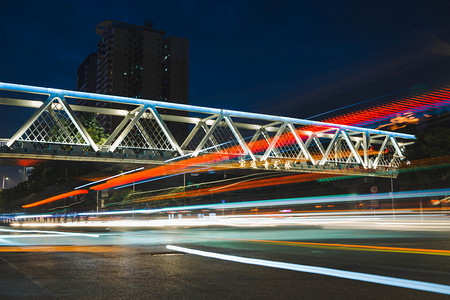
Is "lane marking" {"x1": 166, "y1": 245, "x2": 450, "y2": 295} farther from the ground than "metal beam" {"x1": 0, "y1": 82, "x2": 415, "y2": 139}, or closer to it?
closer to it

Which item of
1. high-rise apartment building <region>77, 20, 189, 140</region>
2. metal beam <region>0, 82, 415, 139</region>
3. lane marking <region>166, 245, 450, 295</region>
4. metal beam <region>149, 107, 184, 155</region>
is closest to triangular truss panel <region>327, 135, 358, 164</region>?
metal beam <region>0, 82, 415, 139</region>

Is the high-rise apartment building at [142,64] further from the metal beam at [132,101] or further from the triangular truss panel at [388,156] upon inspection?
the metal beam at [132,101]

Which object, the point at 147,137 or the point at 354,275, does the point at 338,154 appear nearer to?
the point at 147,137

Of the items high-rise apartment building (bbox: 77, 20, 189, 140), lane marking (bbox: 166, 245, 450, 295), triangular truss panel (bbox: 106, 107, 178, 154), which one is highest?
high-rise apartment building (bbox: 77, 20, 189, 140)

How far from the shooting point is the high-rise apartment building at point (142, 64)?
528 ft

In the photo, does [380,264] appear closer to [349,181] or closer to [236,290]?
[236,290]

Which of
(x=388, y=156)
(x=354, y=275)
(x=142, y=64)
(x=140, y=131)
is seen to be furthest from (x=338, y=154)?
(x=142, y=64)

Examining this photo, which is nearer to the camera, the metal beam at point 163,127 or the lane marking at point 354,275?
the lane marking at point 354,275

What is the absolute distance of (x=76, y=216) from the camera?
43156 millimetres

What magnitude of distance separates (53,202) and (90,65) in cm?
15148

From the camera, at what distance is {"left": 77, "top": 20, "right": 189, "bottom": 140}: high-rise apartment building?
161 metres

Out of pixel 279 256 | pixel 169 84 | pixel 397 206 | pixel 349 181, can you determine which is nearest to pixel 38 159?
pixel 397 206

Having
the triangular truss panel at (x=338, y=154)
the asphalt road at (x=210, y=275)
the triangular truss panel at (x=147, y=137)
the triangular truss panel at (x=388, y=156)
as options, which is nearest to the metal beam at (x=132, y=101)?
the triangular truss panel at (x=147, y=137)

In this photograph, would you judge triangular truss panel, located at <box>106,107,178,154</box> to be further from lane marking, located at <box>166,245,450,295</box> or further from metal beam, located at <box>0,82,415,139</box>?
lane marking, located at <box>166,245,450,295</box>
